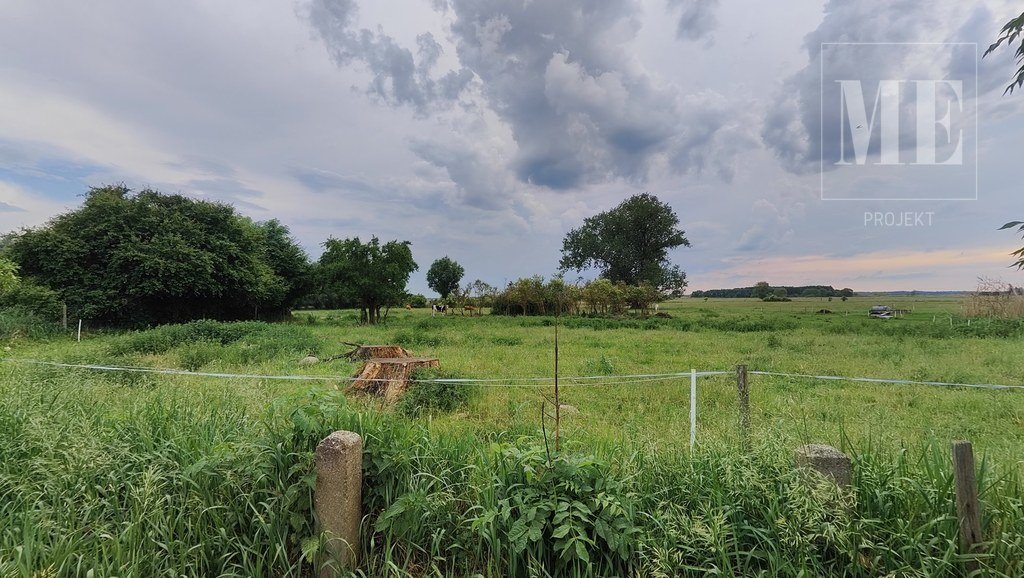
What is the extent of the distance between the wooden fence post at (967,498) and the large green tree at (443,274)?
4919 centimetres

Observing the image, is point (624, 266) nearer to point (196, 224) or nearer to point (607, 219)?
point (607, 219)

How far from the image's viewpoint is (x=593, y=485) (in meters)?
1.95

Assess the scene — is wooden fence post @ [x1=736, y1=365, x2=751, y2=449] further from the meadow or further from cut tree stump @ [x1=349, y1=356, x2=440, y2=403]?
cut tree stump @ [x1=349, y1=356, x2=440, y2=403]

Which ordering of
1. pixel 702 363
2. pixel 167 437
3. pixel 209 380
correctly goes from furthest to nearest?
pixel 702 363 → pixel 209 380 → pixel 167 437

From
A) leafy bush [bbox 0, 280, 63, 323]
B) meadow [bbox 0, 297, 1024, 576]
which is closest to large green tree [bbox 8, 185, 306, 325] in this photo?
leafy bush [bbox 0, 280, 63, 323]

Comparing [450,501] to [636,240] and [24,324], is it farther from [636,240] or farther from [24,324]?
[636,240]

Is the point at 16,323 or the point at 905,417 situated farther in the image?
the point at 16,323

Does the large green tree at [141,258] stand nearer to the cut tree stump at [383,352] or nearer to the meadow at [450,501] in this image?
the cut tree stump at [383,352]

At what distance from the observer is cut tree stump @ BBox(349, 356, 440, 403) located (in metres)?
6.27

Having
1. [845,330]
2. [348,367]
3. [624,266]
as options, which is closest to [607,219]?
[624,266]

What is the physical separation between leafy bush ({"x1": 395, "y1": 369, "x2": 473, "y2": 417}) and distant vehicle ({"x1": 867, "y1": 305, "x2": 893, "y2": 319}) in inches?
998

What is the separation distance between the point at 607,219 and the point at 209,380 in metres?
39.6

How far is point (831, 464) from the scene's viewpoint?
1810 millimetres

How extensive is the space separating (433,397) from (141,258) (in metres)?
19.9
